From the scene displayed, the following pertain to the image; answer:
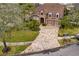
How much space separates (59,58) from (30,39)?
0.95ft

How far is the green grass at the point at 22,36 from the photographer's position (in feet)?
8.30

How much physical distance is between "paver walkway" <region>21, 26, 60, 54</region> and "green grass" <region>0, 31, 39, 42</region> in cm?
4

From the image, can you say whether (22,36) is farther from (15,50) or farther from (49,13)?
(49,13)

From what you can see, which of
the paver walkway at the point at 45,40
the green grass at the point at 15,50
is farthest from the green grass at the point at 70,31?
the green grass at the point at 15,50

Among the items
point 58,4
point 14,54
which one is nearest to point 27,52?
point 14,54

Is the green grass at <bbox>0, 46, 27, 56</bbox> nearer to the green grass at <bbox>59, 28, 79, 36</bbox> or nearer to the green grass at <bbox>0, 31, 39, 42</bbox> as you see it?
the green grass at <bbox>0, 31, 39, 42</bbox>

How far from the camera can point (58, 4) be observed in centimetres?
251

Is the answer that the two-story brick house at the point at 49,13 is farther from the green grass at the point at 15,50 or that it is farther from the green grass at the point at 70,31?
the green grass at the point at 15,50

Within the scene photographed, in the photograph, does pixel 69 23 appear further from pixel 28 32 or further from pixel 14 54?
pixel 14 54

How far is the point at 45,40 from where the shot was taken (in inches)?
100

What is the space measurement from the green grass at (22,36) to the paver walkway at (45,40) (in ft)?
0.13

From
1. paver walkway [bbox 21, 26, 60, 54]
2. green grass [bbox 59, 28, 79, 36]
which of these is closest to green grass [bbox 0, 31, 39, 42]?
paver walkway [bbox 21, 26, 60, 54]

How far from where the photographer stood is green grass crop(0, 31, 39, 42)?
2529mm

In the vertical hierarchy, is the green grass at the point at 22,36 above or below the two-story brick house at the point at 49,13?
below
